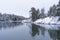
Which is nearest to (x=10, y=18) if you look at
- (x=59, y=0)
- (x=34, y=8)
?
(x=34, y=8)

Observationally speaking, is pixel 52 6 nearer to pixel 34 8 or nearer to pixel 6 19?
pixel 34 8

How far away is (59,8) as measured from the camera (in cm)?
8619

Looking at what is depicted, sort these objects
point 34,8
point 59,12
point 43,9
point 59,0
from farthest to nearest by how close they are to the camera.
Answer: point 43,9 → point 34,8 → point 59,0 → point 59,12

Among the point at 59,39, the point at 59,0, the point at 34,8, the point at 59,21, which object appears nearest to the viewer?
the point at 59,39

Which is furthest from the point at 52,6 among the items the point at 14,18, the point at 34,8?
the point at 14,18

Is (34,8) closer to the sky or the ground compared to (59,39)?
closer to the sky

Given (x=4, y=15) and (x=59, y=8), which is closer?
(x=59, y=8)

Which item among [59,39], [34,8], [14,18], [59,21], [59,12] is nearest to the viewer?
[59,39]

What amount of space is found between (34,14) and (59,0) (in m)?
28.1

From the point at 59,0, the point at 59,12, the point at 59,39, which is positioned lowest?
the point at 59,39

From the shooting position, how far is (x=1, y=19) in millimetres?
186375

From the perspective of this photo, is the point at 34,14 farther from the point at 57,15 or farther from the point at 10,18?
the point at 10,18

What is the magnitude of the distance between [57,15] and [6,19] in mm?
107083

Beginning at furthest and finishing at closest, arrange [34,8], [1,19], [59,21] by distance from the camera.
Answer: [1,19] < [34,8] < [59,21]
